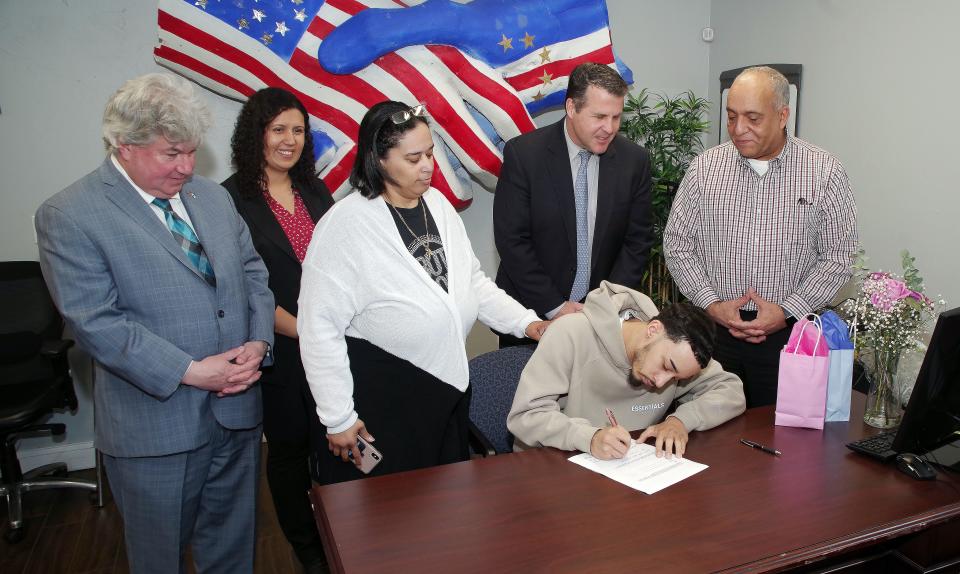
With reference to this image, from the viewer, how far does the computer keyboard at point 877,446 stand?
1814mm

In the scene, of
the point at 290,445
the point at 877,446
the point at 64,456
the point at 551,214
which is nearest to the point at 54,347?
the point at 64,456

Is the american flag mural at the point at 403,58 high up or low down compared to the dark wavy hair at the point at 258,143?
up

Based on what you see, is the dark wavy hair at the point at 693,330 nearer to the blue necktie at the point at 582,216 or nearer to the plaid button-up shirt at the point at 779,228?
the plaid button-up shirt at the point at 779,228

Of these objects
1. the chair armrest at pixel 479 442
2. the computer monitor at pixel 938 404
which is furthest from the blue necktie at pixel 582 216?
the computer monitor at pixel 938 404

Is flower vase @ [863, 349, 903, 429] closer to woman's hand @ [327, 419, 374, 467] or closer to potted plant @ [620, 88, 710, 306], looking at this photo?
woman's hand @ [327, 419, 374, 467]

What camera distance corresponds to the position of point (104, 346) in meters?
1.74

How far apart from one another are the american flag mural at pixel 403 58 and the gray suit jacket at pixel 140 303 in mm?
1642

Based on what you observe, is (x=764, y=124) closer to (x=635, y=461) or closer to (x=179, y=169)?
(x=635, y=461)

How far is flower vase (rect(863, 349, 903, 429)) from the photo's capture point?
202 cm

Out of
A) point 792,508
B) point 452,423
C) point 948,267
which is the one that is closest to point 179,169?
point 452,423

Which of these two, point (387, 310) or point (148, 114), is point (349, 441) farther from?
point (148, 114)

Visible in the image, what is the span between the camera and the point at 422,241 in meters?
2.00

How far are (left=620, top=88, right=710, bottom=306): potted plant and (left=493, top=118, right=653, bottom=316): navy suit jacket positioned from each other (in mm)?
1058

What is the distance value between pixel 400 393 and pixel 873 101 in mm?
2777
